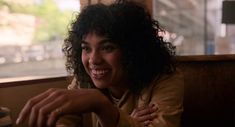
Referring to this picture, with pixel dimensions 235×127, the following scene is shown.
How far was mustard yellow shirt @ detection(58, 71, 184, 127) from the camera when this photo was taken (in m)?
1.02

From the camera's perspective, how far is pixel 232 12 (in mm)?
2766

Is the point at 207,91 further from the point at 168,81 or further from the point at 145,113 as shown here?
the point at 145,113

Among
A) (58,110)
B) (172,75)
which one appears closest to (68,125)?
(172,75)

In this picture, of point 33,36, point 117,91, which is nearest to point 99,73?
point 117,91

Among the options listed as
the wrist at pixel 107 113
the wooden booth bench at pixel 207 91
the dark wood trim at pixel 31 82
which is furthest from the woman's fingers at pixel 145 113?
the dark wood trim at pixel 31 82

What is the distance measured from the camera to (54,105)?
642 mm

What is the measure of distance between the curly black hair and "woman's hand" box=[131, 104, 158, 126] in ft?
0.33

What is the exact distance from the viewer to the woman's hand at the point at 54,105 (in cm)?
63

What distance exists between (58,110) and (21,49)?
1.17m

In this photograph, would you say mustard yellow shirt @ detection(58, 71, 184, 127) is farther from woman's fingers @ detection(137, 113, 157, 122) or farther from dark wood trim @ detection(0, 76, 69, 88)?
dark wood trim @ detection(0, 76, 69, 88)

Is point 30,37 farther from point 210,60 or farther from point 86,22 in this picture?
point 210,60

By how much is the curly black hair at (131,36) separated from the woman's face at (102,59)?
0.02 metres

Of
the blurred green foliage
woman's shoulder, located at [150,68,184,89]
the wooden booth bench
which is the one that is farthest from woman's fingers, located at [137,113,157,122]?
the blurred green foliage

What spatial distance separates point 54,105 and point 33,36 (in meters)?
1.19
